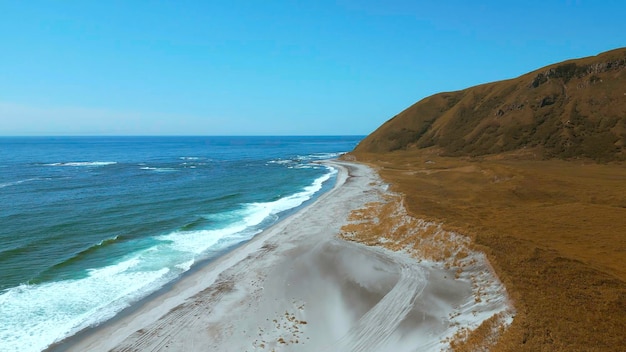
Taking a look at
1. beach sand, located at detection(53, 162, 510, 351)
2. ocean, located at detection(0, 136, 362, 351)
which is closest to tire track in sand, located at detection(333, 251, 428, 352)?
beach sand, located at detection(53, 162, 510, 351)

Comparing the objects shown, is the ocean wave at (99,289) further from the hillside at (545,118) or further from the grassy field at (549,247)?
the hillside at (545,118)

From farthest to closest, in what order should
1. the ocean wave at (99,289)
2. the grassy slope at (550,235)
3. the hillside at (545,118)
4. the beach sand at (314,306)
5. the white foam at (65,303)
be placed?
the hillside at (545,118) → the ocean wave at (99,289) → the white foam at (65,303) → the beach sand at (314,306) → the grassy slope at (550,235)

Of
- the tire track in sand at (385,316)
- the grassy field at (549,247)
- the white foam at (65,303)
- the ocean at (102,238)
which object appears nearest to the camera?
the grassy field at (549,247)

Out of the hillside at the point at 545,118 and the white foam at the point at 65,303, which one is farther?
the hillside at the point at 545,118

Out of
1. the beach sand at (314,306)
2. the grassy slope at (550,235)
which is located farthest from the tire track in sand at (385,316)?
the grassy slope at (550,235)

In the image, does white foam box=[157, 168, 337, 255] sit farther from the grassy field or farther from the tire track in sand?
the tire track in sand

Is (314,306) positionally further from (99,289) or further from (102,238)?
(102,238)

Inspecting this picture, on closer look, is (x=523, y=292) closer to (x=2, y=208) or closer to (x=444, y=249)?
(x=444, y=249)

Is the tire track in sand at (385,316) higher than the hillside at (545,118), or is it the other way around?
the hillside at (545,118)
